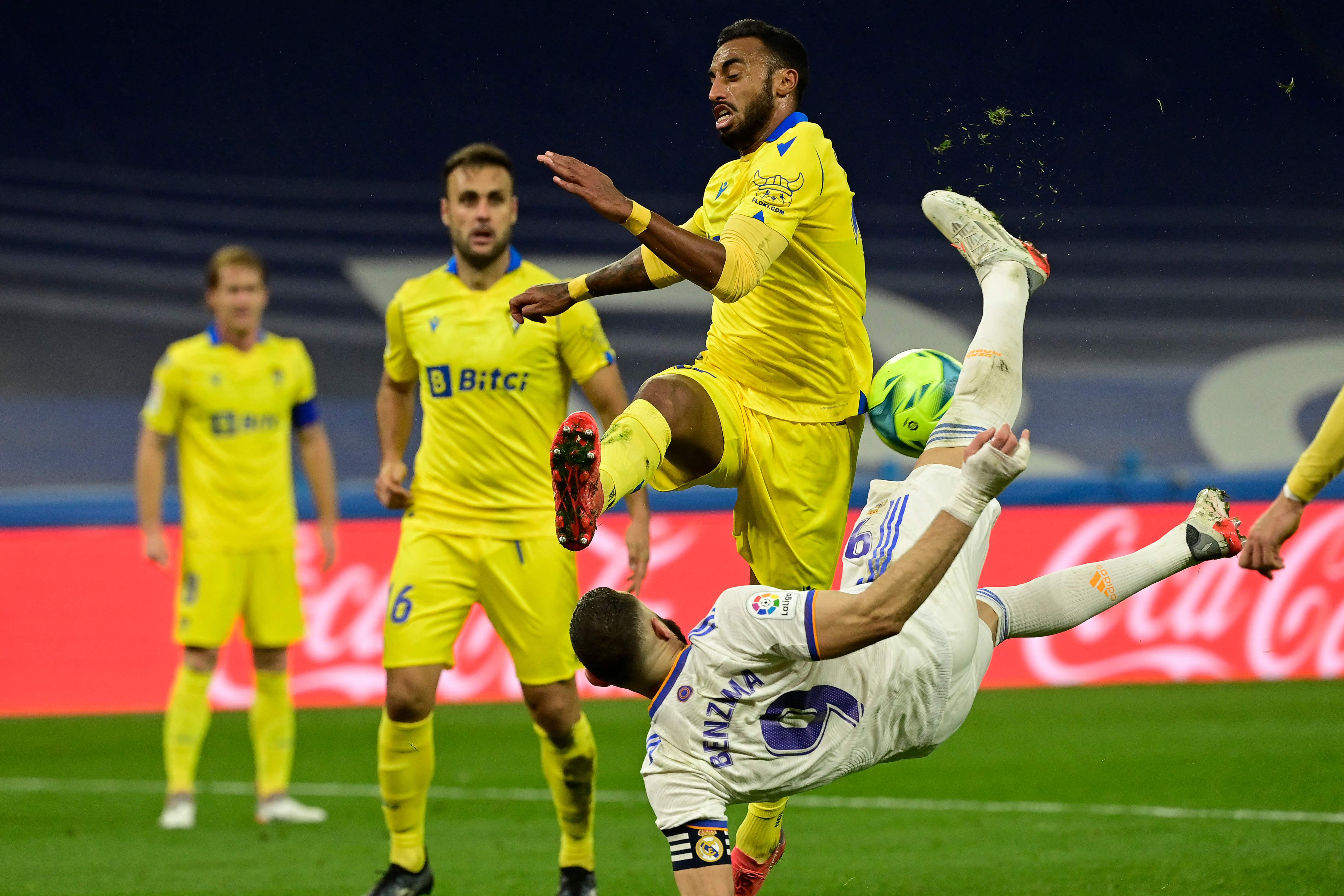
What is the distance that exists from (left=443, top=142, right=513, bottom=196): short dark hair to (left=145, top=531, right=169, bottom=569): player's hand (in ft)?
9.35

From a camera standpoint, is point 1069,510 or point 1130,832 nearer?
point 1130,832

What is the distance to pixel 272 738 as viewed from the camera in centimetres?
726

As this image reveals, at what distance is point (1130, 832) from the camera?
255 inches

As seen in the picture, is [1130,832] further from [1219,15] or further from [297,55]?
[297,55]

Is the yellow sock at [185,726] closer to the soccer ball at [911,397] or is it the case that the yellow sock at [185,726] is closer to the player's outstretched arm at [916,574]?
the soccer ball at [911,397]

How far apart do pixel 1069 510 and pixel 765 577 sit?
6.17 meters

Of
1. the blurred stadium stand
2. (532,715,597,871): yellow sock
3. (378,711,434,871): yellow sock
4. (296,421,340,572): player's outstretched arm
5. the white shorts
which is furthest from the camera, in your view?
the blurred stadium stand

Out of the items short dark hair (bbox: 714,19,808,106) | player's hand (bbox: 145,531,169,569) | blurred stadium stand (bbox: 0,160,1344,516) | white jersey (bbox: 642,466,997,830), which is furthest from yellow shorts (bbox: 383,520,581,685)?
blurred stadium stand (bbox: 0,160,1344,516)

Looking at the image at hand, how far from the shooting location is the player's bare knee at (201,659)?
734 cm

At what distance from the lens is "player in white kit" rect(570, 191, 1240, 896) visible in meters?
3.57

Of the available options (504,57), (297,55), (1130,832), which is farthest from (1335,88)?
(297,55)

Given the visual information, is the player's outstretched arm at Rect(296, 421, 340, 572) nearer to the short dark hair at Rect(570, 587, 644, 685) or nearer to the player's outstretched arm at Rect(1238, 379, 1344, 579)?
the short dark hair at Rect(570, 587, 644, 685)

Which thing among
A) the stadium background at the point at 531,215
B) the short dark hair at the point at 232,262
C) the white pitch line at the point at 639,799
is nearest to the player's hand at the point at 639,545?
the white pitch line at the point at 639,799

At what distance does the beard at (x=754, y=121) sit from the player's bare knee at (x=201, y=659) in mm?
4065
